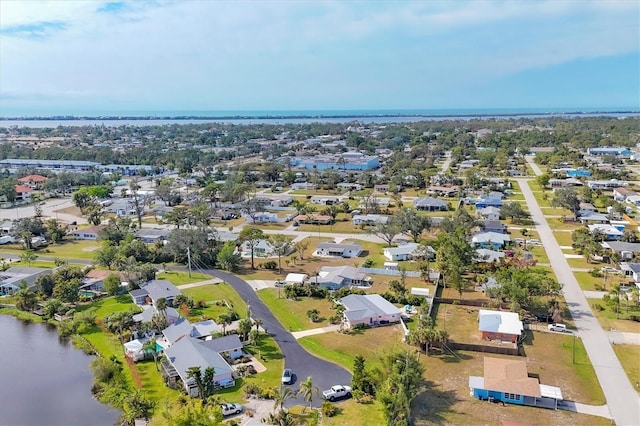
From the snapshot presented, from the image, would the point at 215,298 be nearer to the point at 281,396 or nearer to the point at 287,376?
the point at 287,376

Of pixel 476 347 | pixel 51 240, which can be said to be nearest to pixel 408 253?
pixel 476 347

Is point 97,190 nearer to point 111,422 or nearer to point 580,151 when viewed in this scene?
point 111,422

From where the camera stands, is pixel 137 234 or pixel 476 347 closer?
pixel 476 347

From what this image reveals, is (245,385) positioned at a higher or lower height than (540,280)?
lower

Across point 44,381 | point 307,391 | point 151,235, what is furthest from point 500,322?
point 151,235

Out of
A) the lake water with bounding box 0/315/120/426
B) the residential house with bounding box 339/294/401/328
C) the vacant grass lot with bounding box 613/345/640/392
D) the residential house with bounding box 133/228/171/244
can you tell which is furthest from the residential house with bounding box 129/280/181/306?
the vacant grass lot with bounding box 613/345/640/392

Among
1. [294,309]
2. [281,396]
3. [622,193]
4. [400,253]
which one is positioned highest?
[622,193]

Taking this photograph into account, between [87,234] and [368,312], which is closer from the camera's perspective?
[368,312]

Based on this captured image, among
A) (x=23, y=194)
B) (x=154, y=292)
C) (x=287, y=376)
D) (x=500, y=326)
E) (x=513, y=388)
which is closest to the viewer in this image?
(x=513, y=388)
